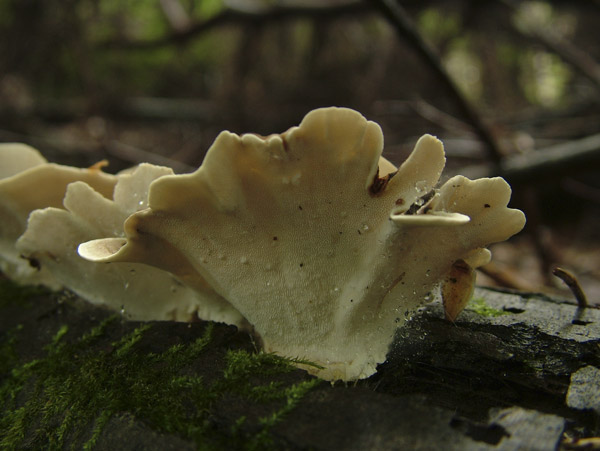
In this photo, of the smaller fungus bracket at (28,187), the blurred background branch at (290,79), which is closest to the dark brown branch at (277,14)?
the blurred background branch at (290,79)

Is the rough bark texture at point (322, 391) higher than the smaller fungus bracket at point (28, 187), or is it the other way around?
the smaller fungus bracket at point (28, 187)

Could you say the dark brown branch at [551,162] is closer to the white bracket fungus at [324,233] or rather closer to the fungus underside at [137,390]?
the white bracket fungus at [324,233]

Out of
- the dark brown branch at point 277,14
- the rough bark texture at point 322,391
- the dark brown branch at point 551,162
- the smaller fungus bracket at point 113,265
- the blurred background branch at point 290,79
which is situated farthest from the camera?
the dark brown branch at point 277,14

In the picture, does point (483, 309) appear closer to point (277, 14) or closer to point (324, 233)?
point (324, 233)

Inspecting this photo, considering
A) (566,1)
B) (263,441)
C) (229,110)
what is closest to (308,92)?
(229,110)

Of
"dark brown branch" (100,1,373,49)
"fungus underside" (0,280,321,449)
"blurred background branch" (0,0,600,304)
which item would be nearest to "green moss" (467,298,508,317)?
"fungus underside" (0,280,321,449)

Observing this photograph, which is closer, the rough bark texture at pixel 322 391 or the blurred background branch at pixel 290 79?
the rough bark texture at pixel 322 391
